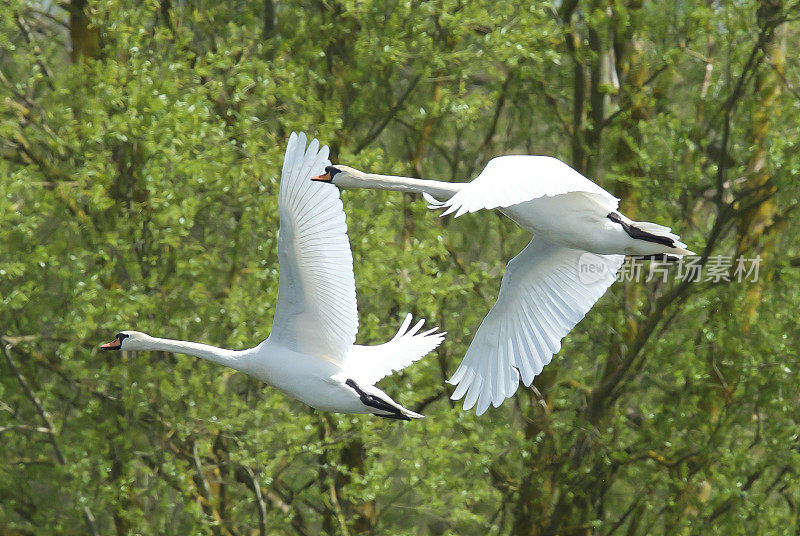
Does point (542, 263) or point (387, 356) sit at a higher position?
point (542, 263)

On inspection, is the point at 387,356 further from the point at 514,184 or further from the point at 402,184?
the point at 514,184

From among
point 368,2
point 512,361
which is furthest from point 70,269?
point 512,361

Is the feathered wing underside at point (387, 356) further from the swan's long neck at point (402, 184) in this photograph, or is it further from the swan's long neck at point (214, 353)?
the swan's long neck at point (402, 184)

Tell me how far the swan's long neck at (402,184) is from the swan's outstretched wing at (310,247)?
0.83 feet

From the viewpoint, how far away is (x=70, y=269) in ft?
43.7

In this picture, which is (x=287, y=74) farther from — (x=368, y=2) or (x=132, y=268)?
(x=132, y=268)

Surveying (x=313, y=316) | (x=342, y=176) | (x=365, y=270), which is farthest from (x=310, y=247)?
(x=365, y=270)

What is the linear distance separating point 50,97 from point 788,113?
837cm

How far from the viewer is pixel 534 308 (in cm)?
1032

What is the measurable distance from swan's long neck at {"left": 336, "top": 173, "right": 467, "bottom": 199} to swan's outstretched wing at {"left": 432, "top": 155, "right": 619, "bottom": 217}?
0.63 metres

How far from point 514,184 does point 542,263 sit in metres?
2.91

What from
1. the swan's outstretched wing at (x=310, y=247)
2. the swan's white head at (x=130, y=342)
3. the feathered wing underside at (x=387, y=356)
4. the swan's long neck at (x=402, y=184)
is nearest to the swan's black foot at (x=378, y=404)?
the feathered wing underside at (x=387, y=356)

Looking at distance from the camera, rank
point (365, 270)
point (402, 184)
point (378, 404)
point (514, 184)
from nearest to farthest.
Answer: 1. point (514, 184)
2. point (402, 184)
3. point (378, 404)
4. point (365, 270)

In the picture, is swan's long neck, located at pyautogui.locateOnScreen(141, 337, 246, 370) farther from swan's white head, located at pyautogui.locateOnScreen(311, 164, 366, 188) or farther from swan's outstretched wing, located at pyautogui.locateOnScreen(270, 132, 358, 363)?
swan's white head, located at pyautogui.locateOnScreen(311, 164, 366, 188)
